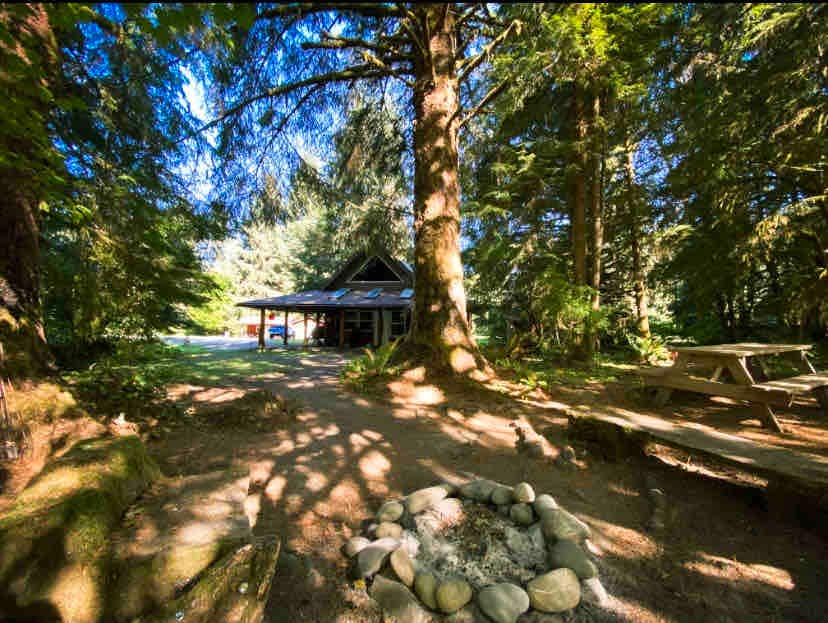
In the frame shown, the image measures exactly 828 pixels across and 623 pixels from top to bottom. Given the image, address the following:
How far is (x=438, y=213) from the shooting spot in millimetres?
6820

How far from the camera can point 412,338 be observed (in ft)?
22.2

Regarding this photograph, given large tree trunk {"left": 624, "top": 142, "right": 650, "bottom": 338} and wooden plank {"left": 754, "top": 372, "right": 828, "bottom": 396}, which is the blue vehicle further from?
wooden plank {"left": 754, "top": 372, "right": 828, "bottom": 396}

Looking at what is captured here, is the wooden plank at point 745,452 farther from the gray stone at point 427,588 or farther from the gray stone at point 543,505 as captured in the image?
the gray stone at point 427,588

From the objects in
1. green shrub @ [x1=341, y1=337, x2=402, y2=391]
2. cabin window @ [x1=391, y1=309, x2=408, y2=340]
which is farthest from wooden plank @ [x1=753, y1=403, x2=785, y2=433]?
cabin window @ [x1=391, y1=309, x2=408, y2=340]

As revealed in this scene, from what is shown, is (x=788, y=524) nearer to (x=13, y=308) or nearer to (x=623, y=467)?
(x=623, y=467)

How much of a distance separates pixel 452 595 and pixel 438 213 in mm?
6098

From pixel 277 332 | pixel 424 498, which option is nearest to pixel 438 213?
pixel 424 498

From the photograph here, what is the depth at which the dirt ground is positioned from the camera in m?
1.93

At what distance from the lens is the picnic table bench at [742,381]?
4.18 metres

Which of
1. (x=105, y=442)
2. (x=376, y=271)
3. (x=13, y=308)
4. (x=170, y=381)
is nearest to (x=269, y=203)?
(x=170, y=381)

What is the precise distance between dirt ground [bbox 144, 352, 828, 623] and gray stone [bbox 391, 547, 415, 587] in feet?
0.80

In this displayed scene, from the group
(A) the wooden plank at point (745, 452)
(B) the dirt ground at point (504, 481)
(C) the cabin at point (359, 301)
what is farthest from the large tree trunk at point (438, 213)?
(C) the cabin at point (359, 301)

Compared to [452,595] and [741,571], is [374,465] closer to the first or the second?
[452,595]

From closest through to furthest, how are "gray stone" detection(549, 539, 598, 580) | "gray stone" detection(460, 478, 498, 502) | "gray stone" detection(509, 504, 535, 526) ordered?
"gray stone" detection(549, 539, 598, 580), "gray stone" detection(509, 504, 535, 526), "gray stone" detection(460, 478, 498, 502)
